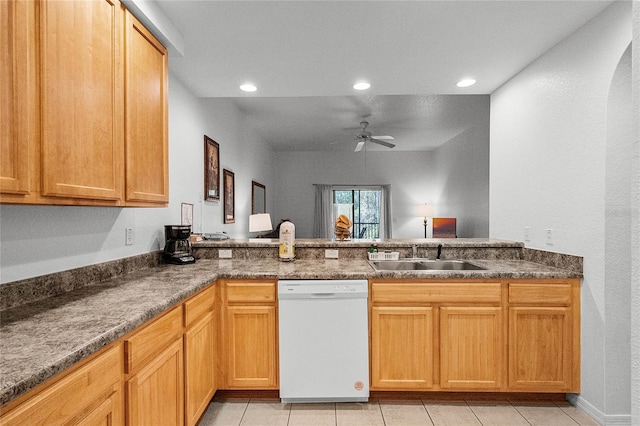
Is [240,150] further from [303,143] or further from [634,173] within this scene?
[634,173]

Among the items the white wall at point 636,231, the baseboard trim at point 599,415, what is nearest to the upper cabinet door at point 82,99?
the white wall at point 636,231

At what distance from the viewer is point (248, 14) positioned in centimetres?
204

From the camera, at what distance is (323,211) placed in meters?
7.62

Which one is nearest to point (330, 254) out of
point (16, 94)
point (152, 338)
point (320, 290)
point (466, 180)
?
point (320, 290)

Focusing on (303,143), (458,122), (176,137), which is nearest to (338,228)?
(176,137)

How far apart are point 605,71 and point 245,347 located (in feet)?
9.09

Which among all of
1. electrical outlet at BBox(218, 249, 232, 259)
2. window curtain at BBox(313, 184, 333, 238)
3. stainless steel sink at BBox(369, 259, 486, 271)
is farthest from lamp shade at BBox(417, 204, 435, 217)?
electrical outlet at BBox(218, 249, 232, 259)

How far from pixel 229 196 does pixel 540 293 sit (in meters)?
3.26

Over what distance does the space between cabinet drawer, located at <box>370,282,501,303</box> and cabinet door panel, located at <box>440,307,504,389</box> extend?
0.24ft

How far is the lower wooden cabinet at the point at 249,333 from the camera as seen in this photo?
2.31 metres

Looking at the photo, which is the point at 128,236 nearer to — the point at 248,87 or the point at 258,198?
the point at 248,87

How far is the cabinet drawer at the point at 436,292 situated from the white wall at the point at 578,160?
578 mm

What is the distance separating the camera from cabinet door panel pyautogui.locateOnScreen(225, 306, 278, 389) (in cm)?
231

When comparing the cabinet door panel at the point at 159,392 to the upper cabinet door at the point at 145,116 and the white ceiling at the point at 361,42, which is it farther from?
the white ceiling at the point at 361,42
